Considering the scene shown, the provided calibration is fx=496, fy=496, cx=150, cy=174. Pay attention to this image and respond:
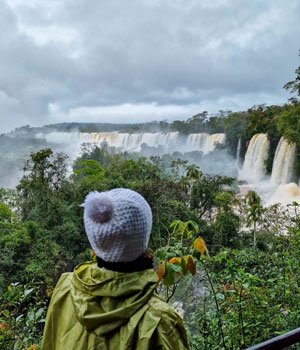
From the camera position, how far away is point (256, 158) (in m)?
19.5

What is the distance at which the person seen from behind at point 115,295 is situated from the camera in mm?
796

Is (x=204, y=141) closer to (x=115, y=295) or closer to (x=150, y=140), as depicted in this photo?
(x=150, y=140)

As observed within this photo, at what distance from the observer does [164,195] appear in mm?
12672

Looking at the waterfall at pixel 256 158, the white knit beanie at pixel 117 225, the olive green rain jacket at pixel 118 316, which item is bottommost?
the waterfall at pixel 256 158

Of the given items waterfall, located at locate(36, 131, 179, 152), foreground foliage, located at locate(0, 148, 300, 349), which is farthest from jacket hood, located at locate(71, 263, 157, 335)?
waterfall, located at locate(36, 131, 179, 152)

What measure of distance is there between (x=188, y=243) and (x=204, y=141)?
22906 millimetres

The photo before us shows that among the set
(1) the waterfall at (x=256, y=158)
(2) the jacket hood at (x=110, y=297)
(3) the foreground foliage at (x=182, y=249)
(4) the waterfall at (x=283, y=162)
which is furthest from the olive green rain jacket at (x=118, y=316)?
(1) the waterfall at (x=256, y=158)

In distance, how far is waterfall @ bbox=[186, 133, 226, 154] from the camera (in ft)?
78.1

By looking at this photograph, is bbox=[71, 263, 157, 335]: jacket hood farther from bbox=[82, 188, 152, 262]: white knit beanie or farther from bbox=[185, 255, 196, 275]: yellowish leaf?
bbox=[185, 255, 196, 275]: yellowish leaf

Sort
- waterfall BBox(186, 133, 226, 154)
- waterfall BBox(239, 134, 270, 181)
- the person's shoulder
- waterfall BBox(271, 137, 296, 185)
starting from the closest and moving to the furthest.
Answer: the person's shoulder, waterfall BBox(271, 137, 296, 185), waterfall BBox(239, 134, 270, 181), waterfall BBox(186, 133, 226, 154)

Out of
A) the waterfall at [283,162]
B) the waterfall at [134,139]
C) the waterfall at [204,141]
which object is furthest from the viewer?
the waterfall at [134,139]

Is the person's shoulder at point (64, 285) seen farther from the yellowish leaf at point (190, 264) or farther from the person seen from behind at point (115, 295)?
the yellowish leaf at point (190, 264)

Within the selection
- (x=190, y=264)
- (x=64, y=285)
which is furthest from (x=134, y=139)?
(x=64, y=285)

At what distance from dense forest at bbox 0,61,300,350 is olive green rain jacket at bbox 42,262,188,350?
0.47 meters
